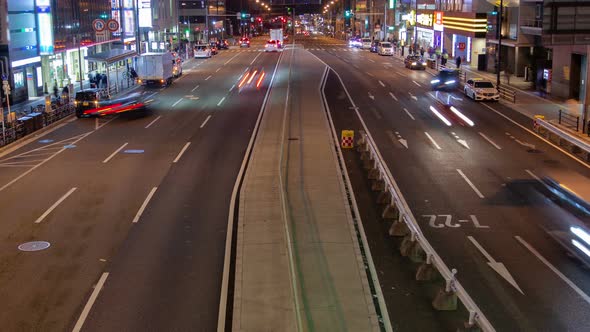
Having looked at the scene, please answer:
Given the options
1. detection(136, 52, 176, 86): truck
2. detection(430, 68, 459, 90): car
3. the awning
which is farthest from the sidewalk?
detection(136, 52, 176, 86): truck

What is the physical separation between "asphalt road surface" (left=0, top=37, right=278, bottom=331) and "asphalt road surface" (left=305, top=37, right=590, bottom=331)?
5.11m

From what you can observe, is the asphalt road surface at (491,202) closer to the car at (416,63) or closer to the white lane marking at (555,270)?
the white lane marking at (555,270)

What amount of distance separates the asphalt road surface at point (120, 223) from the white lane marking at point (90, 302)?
38 millimetres

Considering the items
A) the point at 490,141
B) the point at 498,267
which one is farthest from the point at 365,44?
the point at 498,267

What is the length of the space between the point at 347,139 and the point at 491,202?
9.05m

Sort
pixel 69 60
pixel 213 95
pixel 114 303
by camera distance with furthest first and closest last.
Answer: pixel 69 60
pixel 213 95
pixel 114 303

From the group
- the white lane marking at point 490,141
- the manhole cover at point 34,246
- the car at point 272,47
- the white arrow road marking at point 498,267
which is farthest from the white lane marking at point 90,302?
the car at point 272,47

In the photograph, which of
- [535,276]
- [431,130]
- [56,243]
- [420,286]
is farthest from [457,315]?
[431,130]

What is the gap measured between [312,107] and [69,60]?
28.1 meters

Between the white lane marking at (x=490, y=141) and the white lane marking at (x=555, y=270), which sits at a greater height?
the white lane marking at (x=490, y=141)

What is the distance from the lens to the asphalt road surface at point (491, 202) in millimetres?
14789

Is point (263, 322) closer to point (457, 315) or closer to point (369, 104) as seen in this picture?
point (457, 315)

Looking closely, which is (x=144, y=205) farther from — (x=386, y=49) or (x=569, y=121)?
(x=386, y=49)

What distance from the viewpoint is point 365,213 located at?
20953 mm
